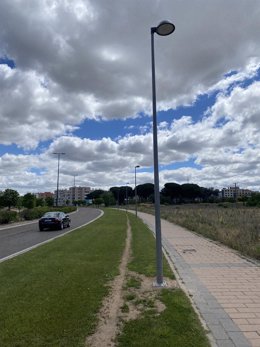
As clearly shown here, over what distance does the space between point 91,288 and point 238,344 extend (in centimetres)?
356

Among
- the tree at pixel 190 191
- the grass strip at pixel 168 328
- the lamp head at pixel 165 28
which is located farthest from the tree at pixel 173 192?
the grass strip at pixel 168 328

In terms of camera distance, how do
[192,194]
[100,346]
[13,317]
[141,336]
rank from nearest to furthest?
1. [100,346]
2. [141,336]
3. [13,317]
4. [192,194]

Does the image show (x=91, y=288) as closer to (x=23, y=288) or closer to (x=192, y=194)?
(x=23, y=288)

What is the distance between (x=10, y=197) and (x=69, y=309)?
135 feet

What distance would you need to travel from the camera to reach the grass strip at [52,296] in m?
4.75

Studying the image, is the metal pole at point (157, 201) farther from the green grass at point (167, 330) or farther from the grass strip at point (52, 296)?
the green grass at point (167, 330)

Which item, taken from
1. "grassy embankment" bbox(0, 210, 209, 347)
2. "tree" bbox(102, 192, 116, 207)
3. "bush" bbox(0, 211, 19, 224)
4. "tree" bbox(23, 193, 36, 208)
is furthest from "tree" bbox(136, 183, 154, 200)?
"grassy embankment" bbox(0, 210, 209, 347)

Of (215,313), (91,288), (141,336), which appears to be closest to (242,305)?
(215,313)

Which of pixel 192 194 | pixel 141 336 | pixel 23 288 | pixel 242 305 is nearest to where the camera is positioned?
pixel 141 336

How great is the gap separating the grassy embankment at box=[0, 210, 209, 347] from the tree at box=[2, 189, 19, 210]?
35940 millimetres

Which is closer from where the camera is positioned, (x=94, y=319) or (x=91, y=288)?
(x=94, y=319)

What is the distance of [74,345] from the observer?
14.5 feet

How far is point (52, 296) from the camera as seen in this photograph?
668cm

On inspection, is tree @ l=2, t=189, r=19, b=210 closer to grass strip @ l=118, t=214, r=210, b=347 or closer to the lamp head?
the lamp head
